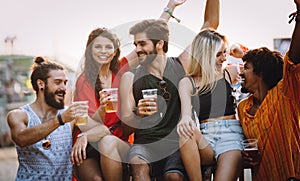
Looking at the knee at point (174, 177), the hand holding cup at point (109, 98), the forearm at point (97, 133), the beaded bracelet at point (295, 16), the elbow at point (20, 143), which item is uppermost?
the beaded bracelet at point (295, 16)

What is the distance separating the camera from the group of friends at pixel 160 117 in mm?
4621

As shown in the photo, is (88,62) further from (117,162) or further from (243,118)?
(243,118)

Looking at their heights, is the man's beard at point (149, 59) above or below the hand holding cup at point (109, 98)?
above

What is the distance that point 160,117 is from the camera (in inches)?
191

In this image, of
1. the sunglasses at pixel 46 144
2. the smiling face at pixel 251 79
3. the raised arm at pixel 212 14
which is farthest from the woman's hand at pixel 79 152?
the raised arm at pixel 212 14

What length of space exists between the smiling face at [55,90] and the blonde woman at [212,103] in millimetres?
859

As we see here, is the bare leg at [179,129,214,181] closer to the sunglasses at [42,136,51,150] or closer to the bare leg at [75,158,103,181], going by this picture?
the bare leg at [75,158,103,181]

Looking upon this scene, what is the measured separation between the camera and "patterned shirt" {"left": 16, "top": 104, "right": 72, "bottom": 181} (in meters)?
4.84

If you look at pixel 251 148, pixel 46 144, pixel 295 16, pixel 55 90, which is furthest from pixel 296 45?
pixel 46 144

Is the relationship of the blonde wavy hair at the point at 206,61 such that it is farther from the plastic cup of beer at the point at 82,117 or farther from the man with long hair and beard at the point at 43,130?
the man with long hair and beard at the point at 43,130

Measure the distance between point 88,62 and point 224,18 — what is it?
1169 mm

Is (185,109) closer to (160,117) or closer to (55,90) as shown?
(160,117)

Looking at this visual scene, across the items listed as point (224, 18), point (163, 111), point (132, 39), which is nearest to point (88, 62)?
point (132, 39)

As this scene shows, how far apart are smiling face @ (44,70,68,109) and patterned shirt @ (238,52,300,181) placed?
1324mm
